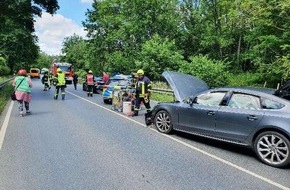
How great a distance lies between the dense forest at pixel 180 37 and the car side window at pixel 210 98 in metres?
11.5

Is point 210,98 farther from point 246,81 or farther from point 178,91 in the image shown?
point 246,81

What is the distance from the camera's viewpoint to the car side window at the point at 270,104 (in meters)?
7.05

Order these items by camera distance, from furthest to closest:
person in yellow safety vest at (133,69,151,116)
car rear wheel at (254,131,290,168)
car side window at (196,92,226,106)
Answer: person in yellow safety vest at (133,69,151,116), car side window at (196,92,226,106), car rear wheel at (254,131,290,168)

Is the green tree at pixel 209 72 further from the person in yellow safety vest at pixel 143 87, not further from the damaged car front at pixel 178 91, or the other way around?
the damaged car front at pixel 178 91

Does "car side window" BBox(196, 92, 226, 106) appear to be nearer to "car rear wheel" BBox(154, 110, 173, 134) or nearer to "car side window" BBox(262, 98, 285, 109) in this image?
"car side window" BBox(262, 98, 285, 109)

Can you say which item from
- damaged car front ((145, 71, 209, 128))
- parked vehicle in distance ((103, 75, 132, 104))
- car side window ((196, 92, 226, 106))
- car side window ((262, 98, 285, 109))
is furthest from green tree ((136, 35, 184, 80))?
car side window ((262, 98, 285, 109))

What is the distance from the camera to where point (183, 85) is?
980 centimetres

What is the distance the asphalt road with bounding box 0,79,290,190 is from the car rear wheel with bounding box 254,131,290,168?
7.2 inches

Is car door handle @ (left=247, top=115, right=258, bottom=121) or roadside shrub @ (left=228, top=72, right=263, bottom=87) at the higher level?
roadside shrub @ (left=228, top=72, right=263, bottom=87)

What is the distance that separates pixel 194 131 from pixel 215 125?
0.76 meters

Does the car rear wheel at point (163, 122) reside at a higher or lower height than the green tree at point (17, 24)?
lower

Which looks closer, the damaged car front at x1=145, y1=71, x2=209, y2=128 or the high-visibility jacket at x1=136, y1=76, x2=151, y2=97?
the damaged car front at x1=145, y1=71, x2=209, y2=128

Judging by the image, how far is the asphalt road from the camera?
556cm

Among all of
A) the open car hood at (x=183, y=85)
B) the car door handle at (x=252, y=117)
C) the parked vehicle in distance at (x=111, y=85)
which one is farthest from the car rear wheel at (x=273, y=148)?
the parked vehicle in distance at (x=111, y=85)
